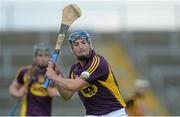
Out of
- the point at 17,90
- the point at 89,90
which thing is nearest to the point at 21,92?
the point at 17,90

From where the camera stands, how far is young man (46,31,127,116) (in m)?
6.91

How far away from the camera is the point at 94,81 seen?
274 inches

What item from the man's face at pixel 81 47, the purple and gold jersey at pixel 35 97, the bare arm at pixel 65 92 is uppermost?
the man's face at pixel 81 47

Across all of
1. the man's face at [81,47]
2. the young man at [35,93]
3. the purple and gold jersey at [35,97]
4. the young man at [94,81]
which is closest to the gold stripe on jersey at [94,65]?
the young man at [94,81]

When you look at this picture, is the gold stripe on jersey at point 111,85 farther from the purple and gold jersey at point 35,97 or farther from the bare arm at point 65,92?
the purple and gold jersey at point 35,97

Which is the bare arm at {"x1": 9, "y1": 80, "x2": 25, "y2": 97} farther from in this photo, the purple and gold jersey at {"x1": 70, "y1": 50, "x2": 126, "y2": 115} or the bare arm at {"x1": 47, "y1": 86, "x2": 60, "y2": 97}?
the purple and gold jersey at {"x1": 70, "y1": 50, "x2": 126, "y2": 115}

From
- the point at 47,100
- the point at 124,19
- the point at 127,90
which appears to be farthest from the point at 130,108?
the point at 124,19

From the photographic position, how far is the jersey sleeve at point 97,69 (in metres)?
6.90

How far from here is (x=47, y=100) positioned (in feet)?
30.3

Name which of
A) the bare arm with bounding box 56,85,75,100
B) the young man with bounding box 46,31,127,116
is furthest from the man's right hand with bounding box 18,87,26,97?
the young man with bounding box 46,31,127,116

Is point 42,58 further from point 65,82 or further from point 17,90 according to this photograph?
point 65,82

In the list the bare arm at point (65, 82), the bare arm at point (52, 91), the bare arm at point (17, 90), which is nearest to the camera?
the bare arm at point (65, 82)

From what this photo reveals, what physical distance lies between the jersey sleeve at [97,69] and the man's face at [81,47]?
0.13m

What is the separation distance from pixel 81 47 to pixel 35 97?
2496mm
